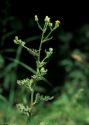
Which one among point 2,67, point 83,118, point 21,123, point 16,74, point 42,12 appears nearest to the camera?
point 21,123

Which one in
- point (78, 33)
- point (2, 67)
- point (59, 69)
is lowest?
point (2, 67)

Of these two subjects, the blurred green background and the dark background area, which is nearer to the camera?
the blurred green background

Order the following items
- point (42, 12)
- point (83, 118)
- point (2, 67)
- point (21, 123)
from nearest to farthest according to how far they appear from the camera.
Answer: point (21, 123) → point (83, 118) → point (2, 67) → point (42, 12)

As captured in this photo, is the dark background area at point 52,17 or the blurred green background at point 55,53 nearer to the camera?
the blurred green background at point 55,53

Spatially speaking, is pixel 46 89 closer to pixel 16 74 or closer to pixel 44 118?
pixel 16 74

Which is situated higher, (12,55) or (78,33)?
(78,33)

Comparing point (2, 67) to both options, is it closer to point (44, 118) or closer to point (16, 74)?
point (16, 74)

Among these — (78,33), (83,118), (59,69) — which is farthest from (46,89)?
(83,118)

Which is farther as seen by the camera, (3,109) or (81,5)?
(81,5)

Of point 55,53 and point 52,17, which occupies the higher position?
point 52,17

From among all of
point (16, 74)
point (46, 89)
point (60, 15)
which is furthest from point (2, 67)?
point (60, 15)
